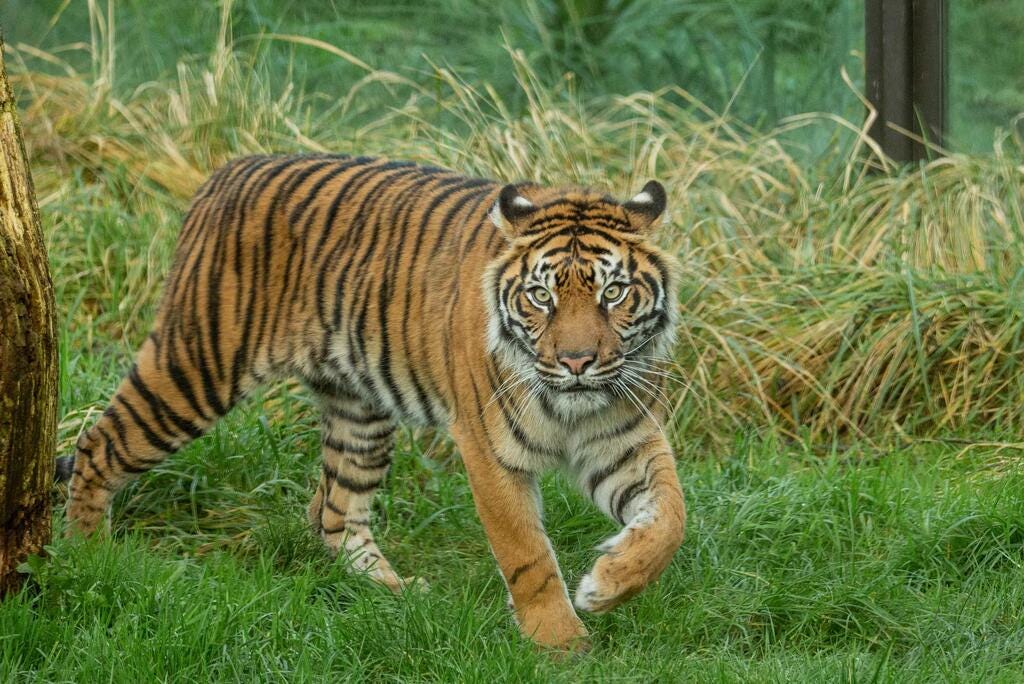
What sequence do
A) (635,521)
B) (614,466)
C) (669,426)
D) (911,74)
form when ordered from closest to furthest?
(635,521), (614,466), (669,426), (911,74)

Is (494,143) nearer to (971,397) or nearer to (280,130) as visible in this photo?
(280,130)

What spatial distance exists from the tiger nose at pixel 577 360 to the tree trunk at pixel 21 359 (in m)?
1.33

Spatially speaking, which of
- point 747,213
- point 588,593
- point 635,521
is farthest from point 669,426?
point 588,593

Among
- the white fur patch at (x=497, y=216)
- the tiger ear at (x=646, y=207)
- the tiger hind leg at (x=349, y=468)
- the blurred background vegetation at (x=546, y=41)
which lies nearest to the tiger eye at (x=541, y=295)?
the white fur patch at (x=497, y=216)

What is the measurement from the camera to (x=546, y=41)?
784 centimetres

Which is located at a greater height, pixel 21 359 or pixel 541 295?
pixel 21 359

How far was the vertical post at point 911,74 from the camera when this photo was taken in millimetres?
6840

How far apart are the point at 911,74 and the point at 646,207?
11.0 ft

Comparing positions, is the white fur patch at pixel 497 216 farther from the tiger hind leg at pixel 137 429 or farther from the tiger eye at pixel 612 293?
the tiger hind leg at pixel 137 429

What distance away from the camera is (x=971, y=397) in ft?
17.8

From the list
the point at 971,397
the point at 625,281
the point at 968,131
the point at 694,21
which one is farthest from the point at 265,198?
the point at 694,21

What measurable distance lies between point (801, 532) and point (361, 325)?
1562 millimetres

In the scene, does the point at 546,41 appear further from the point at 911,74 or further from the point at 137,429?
the point at 137,429

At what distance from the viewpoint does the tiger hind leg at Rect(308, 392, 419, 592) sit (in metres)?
4.84
